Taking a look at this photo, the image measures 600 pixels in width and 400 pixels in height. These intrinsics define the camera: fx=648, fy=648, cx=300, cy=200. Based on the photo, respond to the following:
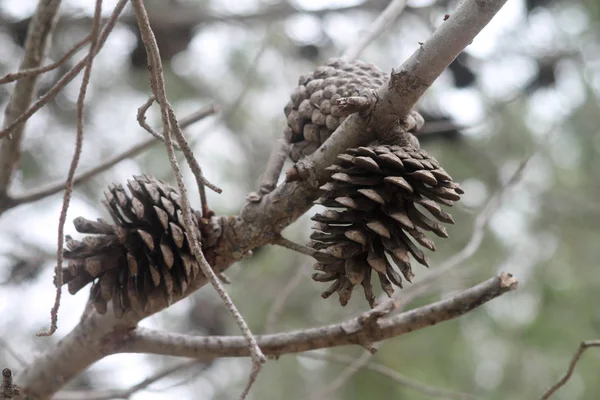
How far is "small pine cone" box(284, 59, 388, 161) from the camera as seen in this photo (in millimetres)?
→ 978

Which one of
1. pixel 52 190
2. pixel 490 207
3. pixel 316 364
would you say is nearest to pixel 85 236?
pixel 52 190

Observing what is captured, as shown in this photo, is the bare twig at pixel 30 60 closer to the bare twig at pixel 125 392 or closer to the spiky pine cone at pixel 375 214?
the bare twig at pixel 125 392

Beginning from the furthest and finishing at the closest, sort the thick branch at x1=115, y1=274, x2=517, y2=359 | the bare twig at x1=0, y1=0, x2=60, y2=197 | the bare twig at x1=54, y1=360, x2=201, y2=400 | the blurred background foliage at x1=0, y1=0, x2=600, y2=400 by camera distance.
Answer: the blurred background foliage at x1=0, y1=0, x2=600, y2=400 → the bare twig at x1=54, y1=360, x2=201, y2=400 → the bare twig at x1=0, y1=0, x2=60, y2=197 → the thick branch at x1=115, y1=274, x2=517, y2=359

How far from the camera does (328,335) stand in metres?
0.98

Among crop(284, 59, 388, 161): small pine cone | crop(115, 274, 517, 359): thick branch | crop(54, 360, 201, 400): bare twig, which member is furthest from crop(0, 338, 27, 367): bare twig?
crop(284, 59, 388, 161): small pine cone

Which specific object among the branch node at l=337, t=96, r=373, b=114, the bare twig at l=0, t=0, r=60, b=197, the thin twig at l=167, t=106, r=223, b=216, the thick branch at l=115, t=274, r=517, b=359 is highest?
the bare twig at l=0, t=0, r=60, b=197

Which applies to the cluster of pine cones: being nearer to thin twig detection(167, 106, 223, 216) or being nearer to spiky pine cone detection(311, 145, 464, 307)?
spiky pine cone detection(311, 145, 464, 307)

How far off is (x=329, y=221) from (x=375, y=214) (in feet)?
0.20

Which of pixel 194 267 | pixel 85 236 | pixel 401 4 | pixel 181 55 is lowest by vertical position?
pixel 194 267

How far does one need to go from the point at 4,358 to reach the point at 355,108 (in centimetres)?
246

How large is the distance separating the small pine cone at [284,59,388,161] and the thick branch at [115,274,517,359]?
0.92 ft

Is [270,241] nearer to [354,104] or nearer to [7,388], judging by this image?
[354,104]

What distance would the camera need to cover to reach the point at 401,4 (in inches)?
52.7

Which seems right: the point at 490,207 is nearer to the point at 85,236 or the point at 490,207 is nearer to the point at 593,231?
the point at 85,236
